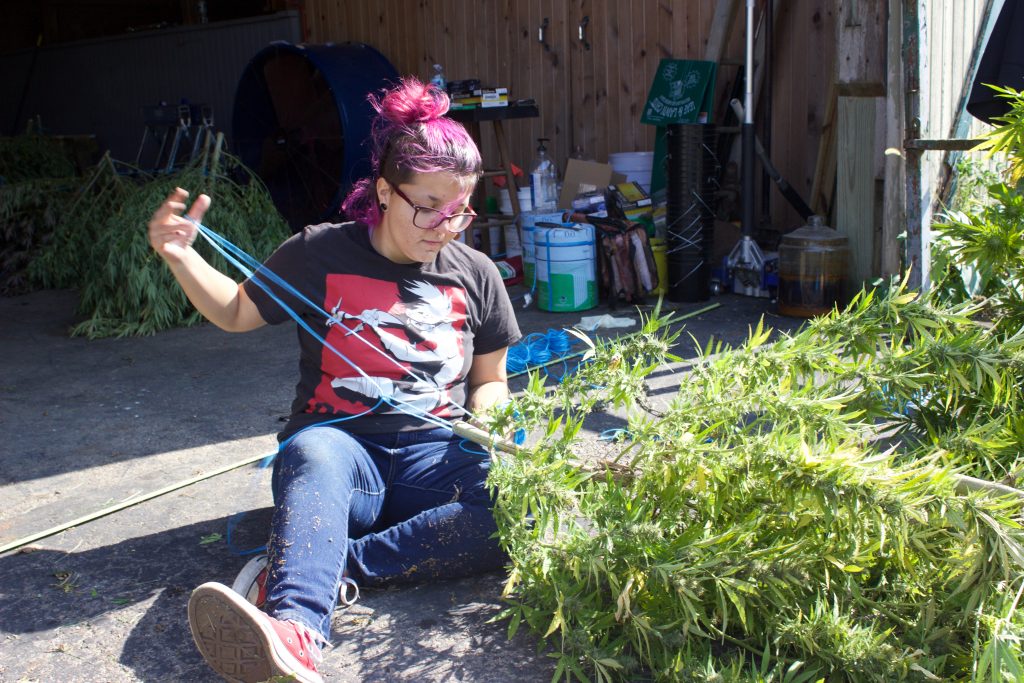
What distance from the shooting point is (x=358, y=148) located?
7.39 m

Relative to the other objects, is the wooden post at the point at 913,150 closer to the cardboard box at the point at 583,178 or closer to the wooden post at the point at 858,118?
the wooden post at the point at 858,118

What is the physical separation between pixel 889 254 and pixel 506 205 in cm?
343

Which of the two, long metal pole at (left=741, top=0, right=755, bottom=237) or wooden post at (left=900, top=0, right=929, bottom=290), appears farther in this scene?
long metal pole at (left=741, top=0, right=755, bottom=237)

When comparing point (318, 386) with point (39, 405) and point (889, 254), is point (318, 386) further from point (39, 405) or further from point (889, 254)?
point (889, 254)

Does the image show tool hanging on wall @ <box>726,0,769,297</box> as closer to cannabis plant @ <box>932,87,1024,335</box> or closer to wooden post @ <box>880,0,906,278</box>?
wooden post @ <box>880,0,906,278</box>

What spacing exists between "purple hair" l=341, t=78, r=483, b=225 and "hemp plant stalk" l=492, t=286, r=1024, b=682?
23.0 inches

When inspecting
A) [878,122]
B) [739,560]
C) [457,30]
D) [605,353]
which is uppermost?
[457,30]

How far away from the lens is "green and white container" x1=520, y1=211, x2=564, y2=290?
5855 mm

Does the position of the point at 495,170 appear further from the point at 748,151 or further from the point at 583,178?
the point at 748,151

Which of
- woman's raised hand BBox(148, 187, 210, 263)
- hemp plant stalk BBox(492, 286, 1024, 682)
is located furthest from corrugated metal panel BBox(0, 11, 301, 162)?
hemp plant stalk BBox(492, 286, 1024, 682)

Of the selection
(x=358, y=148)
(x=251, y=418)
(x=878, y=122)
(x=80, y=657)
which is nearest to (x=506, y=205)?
(x=358, y=148)

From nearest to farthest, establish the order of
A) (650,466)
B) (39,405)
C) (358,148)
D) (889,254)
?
1. (650,466)
2. (39,405)
3. (889,254)
4. (358,148)

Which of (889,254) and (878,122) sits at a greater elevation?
(878,122)

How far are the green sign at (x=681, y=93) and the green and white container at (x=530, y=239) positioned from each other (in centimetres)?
99
